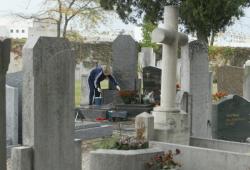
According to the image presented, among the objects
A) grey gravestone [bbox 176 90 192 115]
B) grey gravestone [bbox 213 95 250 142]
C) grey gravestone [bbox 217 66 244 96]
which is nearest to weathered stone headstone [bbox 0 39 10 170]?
grey gravestone [bbox 176 90 192 115]

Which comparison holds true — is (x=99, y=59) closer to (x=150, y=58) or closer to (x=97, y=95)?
(x=150, y=58)

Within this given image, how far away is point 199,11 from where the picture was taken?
16156mm

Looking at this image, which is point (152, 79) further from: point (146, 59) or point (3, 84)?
point (3, 84)

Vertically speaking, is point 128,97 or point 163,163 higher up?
point 128,97

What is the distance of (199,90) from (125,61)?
630 centimetres

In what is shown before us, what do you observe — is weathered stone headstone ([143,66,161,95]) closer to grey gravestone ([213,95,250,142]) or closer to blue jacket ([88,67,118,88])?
blue jacket ([88,67,118,88])

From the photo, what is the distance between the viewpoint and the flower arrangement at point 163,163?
6.64 metres

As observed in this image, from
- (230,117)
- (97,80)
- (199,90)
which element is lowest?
(230,117)

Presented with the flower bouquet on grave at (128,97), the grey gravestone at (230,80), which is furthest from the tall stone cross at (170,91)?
the grey gravestone at (230,80)

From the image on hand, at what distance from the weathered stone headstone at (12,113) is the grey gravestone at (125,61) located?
296 inches

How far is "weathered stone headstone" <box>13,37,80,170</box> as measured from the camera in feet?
16.8

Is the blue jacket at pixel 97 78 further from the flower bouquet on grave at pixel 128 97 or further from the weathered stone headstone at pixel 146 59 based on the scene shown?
the weathered stone headstone at pixel 146 59

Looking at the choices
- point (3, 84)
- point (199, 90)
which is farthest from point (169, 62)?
point (3, 84)

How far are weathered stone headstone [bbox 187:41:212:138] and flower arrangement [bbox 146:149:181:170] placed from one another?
289 centimetres
